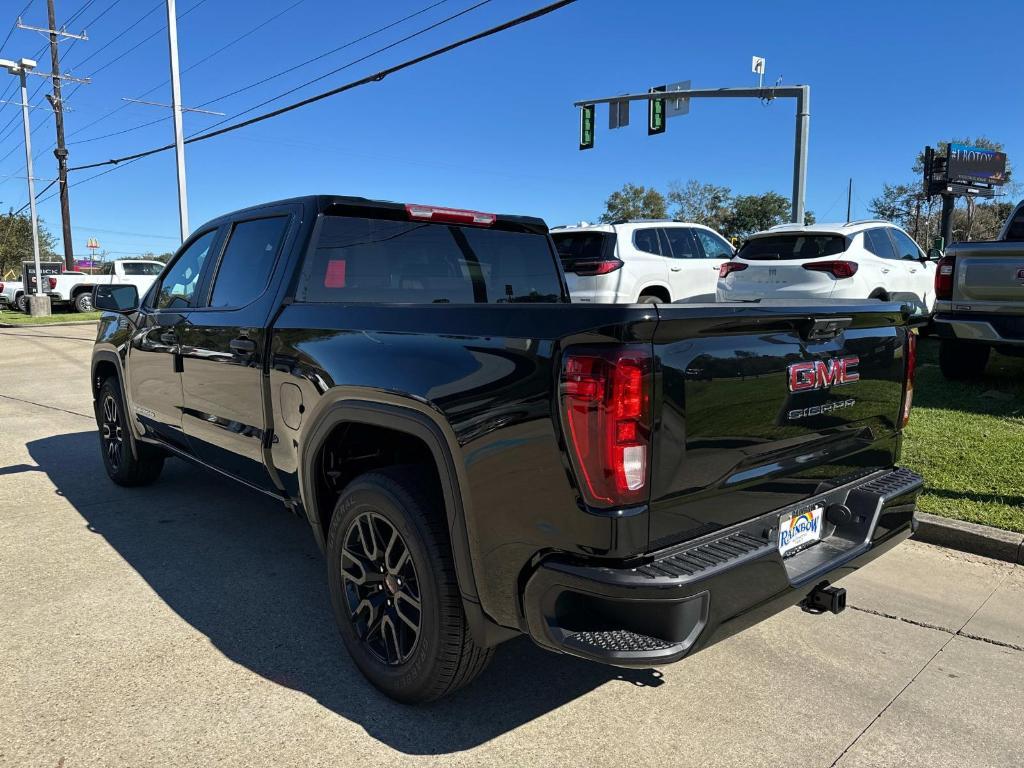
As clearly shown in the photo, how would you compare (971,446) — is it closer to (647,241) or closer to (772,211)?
(647,241)

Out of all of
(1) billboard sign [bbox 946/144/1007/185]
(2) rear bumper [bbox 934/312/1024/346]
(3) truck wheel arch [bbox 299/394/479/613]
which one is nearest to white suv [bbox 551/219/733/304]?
(2) rear bumper [bbox 934/312/1024/346]

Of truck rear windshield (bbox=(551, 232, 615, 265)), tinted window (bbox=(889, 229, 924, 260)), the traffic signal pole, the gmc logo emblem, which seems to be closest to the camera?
the gmc logo emblem

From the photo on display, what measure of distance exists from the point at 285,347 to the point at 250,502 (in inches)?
96.8

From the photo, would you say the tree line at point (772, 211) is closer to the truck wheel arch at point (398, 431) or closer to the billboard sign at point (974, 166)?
the billboard sign at point (974, 166)

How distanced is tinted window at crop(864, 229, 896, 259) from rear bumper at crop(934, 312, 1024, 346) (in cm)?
283

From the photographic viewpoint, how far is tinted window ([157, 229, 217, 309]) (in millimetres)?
4445

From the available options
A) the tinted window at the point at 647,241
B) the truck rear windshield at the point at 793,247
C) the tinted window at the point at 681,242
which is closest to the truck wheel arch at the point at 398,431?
the truck rear windshield at the point at 793,247

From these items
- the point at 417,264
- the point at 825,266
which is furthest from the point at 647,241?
the point at 417,264

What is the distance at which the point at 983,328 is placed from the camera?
6.90 meters

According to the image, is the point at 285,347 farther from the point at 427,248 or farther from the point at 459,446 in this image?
the point at 459,446

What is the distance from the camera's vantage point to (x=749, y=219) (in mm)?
58875

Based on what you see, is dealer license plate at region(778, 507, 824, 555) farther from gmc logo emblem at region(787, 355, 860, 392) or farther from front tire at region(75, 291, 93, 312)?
front tire at region(75, 291, 93, 312)

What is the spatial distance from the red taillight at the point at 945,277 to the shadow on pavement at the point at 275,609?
5733 millimetres

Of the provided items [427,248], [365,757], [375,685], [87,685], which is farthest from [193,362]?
[365,757]
